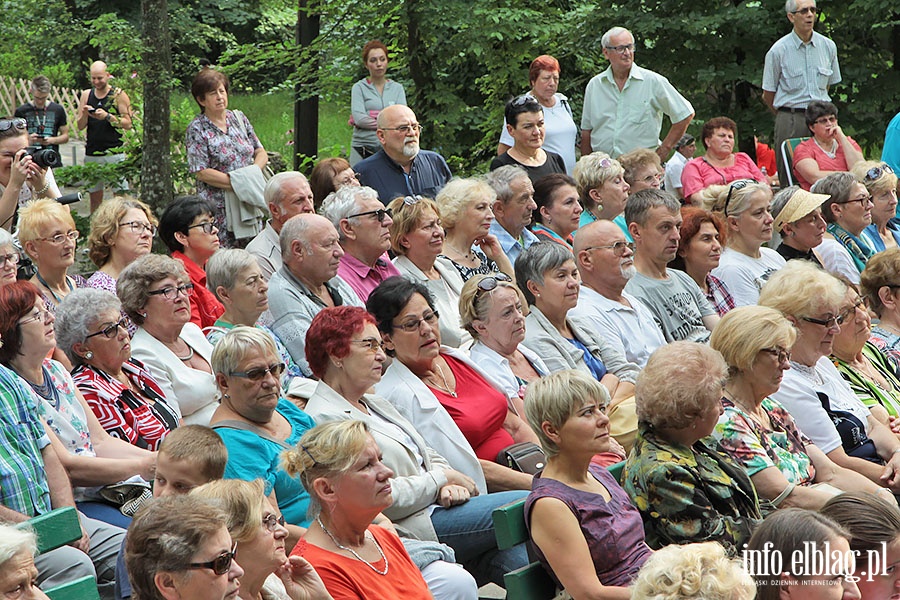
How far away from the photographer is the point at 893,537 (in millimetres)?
3488

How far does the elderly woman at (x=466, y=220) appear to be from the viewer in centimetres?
646

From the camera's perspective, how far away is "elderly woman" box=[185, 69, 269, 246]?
25.6 feet

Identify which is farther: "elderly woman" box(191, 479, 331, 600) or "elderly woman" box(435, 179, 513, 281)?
"elderly woman" box(435, 179, 513, 281)

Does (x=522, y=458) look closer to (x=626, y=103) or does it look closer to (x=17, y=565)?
(x=17, y=565)

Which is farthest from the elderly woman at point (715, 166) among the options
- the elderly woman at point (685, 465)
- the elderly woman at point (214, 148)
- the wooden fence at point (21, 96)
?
the wooden fence at point (21, 96)

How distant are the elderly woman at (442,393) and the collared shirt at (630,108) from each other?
4.86 m

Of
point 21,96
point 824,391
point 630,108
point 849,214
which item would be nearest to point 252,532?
point 824,391

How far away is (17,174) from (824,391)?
428cm

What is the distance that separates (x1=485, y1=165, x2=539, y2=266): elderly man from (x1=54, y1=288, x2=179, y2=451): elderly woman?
2.90 metres

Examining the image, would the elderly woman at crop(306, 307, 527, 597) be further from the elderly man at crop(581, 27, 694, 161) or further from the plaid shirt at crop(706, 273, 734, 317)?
the elderly man at crop(581, 27, 694, 161)

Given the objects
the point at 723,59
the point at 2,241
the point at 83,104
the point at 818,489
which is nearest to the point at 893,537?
the point at 818,489

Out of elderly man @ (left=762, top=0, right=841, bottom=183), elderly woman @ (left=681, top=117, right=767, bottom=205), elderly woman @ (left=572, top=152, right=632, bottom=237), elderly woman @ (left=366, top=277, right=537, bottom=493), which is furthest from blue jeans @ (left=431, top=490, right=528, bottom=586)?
elderly man @ (left=762, top=0, right=841, bottom=183)

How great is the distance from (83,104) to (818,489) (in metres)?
9.98

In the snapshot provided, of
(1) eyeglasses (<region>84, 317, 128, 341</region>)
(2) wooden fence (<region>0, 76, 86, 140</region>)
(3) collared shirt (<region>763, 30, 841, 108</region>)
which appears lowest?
(2) wooden fence (<region>0, 76, 86, 140</region>)
